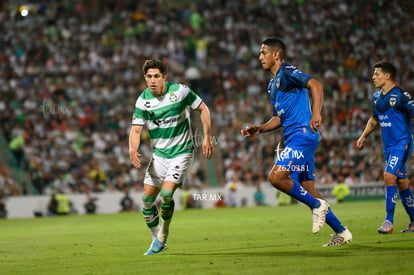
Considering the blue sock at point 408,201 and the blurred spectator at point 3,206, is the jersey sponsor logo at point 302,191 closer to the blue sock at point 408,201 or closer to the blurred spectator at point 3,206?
the blue sock at point 408,201

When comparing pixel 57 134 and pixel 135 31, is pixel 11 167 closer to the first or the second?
pixel 57 134

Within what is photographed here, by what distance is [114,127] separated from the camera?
29.2 metres

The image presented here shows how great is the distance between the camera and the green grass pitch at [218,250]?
841 cm

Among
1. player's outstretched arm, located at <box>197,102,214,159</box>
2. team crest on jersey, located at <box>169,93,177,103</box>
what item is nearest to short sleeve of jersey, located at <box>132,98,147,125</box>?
team crest on jersey, located at <box>169,93,177,103</box>

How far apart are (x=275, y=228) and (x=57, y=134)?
1457 cm

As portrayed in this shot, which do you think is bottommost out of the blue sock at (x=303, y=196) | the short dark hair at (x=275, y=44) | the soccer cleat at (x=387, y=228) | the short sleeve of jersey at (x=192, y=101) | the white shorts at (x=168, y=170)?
the soccer cleat at (x=387, y=228)

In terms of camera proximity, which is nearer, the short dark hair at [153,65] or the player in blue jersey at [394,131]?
the short dark hair at [153,65]

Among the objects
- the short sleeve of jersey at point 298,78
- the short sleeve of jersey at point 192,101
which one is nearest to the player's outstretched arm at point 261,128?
the short sleeve of jersey at point 298,78

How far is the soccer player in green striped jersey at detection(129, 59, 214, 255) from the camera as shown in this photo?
10.6m

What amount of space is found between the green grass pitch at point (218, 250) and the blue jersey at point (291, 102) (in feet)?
5.41

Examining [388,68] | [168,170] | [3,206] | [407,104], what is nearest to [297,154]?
[168,170]

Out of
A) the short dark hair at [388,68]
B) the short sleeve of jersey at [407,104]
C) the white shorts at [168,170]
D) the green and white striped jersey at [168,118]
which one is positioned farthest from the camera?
the short dark hair at [388,68]

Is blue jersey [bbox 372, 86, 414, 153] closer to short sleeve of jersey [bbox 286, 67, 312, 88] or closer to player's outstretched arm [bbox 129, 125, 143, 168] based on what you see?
short sleeve of jersey [bbox 286, 67, 312, 88]

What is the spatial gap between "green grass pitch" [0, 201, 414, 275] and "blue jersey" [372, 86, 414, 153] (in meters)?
1.55
